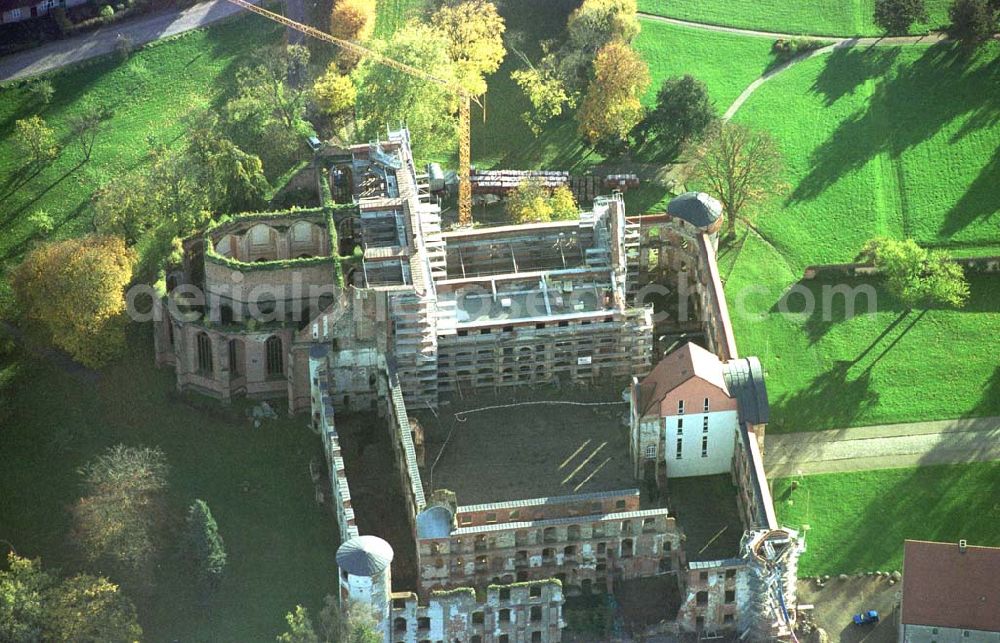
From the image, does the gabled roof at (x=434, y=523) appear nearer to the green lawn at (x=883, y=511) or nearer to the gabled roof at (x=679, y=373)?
the gabled roof at (x=679, y=373)

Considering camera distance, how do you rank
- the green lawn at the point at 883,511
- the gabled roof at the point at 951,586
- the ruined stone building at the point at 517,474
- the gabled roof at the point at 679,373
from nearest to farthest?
1. the gabled roof at the point at 951,586
2. the ruined stone building at the point at 517,474
3. the gabled roof at the point at 679,373
4. the green lawn at the point at 883,511

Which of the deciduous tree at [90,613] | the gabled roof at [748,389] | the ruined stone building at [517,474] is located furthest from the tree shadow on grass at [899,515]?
the deciduous tree at [90,613]

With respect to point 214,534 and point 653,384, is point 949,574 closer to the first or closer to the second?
point 653,384

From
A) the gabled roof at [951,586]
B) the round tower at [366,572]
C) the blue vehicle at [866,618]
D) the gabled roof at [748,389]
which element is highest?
the gabled roof at [748,389]

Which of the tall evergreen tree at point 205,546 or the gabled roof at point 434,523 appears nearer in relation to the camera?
the gabled roof at point 434,523

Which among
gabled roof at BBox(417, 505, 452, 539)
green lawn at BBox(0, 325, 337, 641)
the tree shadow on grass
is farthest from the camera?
the tree shadow on grass

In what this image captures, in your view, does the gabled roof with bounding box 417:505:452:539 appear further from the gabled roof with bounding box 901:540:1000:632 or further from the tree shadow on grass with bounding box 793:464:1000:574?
the gabled roof with bounding box 901:540:1000:632

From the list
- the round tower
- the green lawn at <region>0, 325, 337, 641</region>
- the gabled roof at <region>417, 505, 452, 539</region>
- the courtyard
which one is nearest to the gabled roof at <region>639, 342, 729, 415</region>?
the courtyard

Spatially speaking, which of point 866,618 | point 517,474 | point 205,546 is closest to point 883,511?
point 866,618
